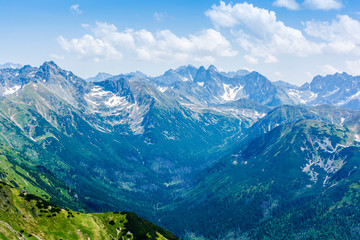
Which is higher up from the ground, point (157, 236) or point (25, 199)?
point (25, 199)

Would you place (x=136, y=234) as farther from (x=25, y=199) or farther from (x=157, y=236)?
(x=25, y=199)

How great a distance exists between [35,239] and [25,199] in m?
36.8

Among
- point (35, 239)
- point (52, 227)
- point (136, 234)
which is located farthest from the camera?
point (136, 234)

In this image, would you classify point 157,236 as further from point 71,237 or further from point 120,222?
point 71,237

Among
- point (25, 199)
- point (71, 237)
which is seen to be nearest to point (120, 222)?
point (71, 237)

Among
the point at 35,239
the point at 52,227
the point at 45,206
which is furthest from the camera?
the point at 45,206

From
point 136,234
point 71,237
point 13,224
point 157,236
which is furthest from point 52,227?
point 157,236

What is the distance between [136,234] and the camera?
18812 centimetres

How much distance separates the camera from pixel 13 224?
14750 centimetres

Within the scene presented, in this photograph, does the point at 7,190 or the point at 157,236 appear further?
the point at 157,236

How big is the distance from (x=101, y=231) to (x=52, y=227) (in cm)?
2824

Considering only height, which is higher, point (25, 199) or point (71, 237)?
point (25, 199)

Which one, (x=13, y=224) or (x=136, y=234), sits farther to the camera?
(x=136, y=234)

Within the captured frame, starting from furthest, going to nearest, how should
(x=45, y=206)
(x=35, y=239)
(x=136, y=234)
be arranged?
(x=136, y=234) < (x=45, y=206) < (x=35, y=239)
